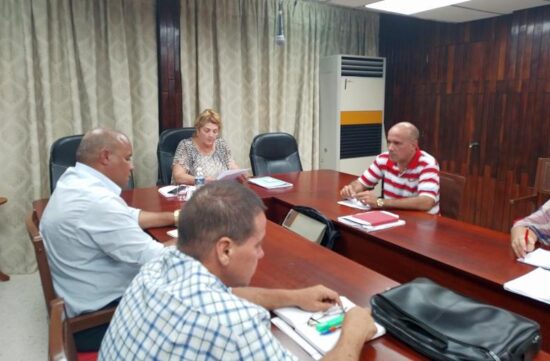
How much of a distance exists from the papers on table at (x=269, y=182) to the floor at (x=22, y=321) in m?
1.61

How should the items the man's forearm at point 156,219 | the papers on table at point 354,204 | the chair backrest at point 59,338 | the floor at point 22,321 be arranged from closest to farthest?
1. the chair backrest at point 59,338
2. the man's forearm at point 156,219
3. the floor at point 22,321
4. the papers on table at point 354,204

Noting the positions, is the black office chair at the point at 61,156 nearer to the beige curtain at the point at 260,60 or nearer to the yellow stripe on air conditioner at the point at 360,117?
the beige curtain at the point at 260,60

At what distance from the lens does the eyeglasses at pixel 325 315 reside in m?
1.15

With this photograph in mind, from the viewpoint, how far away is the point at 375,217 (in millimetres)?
2164

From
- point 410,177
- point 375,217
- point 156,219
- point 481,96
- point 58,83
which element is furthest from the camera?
point 481,96

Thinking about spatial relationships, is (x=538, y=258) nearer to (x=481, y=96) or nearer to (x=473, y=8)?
(x=473, y=8)

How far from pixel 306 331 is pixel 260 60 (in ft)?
11.5

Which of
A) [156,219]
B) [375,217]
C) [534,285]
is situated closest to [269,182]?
[375,217]

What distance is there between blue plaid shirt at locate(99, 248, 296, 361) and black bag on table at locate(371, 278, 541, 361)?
0.43 meters

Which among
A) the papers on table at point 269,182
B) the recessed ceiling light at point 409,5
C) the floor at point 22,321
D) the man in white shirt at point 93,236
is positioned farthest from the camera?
the recessed ceiling light at point 409,5

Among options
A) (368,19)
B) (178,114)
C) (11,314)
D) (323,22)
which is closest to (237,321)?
(11,314)

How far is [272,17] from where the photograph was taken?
13.6 feet

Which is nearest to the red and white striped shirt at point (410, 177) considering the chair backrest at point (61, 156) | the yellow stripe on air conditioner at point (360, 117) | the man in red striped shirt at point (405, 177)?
the man in red striped shirt at point (405, 177)

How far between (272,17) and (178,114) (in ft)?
4.52
